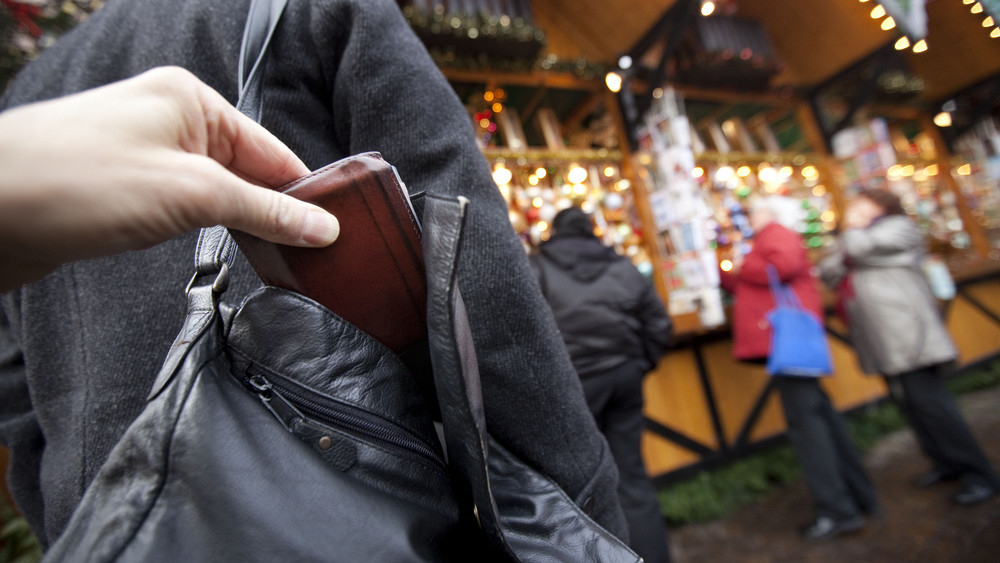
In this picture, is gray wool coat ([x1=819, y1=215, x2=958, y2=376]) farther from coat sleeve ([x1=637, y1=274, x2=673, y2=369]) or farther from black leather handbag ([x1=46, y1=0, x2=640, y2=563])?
black leather handbag ([x1=46, y1=0, x2=640, y2=563])

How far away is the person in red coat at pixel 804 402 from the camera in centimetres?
264

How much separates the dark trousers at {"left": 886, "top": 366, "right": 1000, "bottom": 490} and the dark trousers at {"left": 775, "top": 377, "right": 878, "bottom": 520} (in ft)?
1.44

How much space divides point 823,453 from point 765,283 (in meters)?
1.01

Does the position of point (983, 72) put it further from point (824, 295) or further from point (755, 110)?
point (755, 110)

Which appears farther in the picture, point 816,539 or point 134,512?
point 816,539

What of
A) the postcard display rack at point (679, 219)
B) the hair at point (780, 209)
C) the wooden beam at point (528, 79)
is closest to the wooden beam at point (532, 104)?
the wooden beam at point (528, 79)

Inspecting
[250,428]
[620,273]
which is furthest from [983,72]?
[250,428]

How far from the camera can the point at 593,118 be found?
4441 mm

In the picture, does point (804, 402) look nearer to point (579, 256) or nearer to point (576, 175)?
point (579, 256)

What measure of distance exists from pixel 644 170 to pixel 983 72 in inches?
108

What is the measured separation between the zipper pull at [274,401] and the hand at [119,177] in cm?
14

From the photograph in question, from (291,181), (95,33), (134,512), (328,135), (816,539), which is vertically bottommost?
(816,539)

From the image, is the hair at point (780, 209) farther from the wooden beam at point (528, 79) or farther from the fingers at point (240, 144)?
the fingers at point (240, 144)

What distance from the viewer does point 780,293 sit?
282 cm
